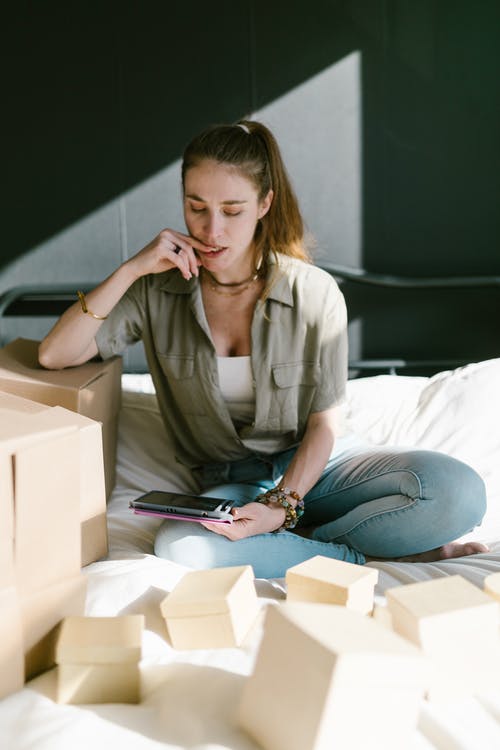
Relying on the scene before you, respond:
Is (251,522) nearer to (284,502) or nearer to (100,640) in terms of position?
(284,502)

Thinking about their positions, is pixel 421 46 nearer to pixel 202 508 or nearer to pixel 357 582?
pixel 202 508

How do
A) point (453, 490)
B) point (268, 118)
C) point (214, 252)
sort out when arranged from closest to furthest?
1. point (453, 490)
2. point (214, 252)
3. point (268, 118)

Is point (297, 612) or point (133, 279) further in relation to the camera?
point (133, 279)

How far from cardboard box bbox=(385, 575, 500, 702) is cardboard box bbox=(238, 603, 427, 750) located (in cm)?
11

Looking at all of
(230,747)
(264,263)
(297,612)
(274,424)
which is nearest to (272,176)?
(264,263)

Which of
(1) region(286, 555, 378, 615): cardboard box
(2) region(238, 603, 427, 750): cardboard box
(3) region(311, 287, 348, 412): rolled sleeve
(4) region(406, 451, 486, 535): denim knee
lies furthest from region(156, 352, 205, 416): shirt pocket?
(2) region(238, 603, 427, 750): cardboard box

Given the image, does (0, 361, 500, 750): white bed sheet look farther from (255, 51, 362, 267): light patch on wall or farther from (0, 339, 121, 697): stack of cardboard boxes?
(255, 51, 362, 267): light patch on wall

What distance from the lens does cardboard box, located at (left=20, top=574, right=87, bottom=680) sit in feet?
3.17

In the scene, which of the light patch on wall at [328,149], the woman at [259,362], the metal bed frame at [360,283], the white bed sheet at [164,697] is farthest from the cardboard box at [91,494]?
the light patch on wall at [328,149]

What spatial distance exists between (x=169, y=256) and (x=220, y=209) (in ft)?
0.46

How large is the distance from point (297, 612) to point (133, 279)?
91cm

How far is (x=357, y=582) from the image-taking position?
42.1 inches

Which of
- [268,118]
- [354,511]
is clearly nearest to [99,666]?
[354,511]

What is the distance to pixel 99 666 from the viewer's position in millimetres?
913
